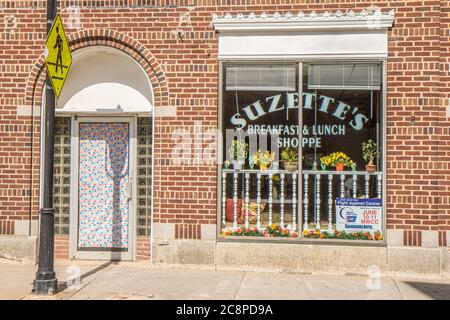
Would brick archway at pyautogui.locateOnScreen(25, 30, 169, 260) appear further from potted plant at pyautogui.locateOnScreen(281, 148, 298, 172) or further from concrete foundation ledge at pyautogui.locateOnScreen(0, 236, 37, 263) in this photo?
potted plant at pyautogui.locateOnScreen(281, 148, 298, 172)

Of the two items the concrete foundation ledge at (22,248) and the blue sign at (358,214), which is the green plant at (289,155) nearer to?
the blue sign at (358,214)

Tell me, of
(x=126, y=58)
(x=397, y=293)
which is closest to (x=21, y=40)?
(x=126, y=58)

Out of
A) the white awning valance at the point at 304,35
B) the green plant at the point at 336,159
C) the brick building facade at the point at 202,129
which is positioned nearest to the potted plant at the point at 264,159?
the brick building facade at the point at 202,129

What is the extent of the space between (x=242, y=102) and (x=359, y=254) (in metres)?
3.02

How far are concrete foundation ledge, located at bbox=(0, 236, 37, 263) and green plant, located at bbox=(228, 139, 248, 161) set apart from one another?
3513mm

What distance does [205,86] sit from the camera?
8609 mm

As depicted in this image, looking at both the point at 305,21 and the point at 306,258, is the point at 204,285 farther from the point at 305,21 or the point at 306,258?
the point at 305,21

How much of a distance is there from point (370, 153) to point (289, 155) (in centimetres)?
126

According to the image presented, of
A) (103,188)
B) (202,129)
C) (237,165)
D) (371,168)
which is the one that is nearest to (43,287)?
(103,188)

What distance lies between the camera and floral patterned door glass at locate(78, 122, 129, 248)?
30.0 feet


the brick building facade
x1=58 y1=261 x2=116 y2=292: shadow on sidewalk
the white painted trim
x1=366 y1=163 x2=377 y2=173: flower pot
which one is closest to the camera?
x1=58 y1=261 x2=116 y2=292: shadow on sidewalk

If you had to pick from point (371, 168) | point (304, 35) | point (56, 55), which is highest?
point (304, 35)

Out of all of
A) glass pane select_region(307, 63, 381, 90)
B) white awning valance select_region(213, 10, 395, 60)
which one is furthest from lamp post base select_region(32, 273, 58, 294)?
glass pane select_region(307, 63, 381, 90)

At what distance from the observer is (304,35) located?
27.7 ft
